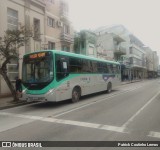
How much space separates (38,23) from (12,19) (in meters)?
3.67

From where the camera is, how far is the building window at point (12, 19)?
18702 millimetres

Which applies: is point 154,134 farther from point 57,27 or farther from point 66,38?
point 66,38

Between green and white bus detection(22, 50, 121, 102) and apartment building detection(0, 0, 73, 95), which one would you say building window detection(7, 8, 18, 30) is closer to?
apartment building detection(0, 0, 73, 95)

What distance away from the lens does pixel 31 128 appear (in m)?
7.46

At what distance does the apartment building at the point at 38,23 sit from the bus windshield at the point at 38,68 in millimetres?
2625

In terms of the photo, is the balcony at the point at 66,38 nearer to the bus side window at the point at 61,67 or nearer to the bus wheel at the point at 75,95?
the bus wheel at the point at 75,95

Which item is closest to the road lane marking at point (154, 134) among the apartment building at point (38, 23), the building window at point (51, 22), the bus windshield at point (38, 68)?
the bus windshield at point (38, 68)

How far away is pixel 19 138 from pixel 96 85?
11.1 meters

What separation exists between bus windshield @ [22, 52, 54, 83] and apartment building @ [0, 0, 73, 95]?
8.61ft

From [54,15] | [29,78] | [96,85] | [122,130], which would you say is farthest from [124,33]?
[122,130]

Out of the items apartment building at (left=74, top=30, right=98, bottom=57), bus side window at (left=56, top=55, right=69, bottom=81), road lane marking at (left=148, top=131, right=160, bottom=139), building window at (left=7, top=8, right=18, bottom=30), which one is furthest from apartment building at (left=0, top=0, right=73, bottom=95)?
road lane marking at (left=148, top=131, right=160, bottom=139)

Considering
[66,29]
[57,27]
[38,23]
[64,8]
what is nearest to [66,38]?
[57,27]

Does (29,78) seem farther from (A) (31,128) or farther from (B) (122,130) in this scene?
(B) (122,130)

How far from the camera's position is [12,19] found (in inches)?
752
